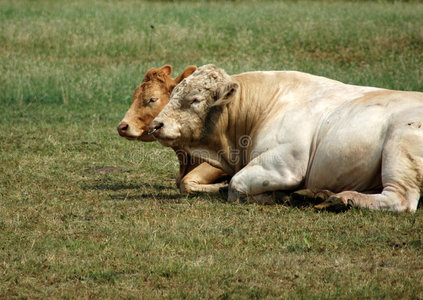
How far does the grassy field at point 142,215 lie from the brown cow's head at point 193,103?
0.69m

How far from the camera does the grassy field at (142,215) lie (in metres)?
4.62

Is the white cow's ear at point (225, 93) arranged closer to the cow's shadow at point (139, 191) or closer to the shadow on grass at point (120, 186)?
the cow's shadow at point (139, 191)

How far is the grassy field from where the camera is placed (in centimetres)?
462

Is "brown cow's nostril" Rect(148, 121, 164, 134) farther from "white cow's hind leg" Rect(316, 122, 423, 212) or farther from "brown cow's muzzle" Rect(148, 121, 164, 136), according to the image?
"white cow's hind leg" Rect(316, 122, 423, 212)

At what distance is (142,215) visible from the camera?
6.34 meters

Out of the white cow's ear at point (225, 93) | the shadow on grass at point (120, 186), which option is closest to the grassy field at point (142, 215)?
the shadow on grass at point (120, 186)

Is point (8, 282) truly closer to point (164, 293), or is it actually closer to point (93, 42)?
point (164, 293)

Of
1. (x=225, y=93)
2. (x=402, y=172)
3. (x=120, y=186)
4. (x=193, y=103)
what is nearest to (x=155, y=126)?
(x=193, y=103)

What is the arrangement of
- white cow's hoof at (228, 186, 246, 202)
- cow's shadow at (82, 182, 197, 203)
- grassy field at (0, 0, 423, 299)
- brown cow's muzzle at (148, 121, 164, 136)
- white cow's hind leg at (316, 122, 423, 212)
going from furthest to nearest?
cow's shadow at (82, 182, 197, 203)
brown cow's muzzle at (148, 121, 164, 136)
white cow's hoof at (228, 186, 246, 202)
white cow's hind leg at (316, 122, 423, 212)
grassy field at (0, 0, 423, 299)

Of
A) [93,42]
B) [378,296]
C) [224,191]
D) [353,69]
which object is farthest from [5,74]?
[378,296]

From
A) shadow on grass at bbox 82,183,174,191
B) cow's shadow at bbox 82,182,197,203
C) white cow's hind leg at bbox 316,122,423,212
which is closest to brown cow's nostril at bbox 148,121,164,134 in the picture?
cow's shadow at bbox 82,182,197,203

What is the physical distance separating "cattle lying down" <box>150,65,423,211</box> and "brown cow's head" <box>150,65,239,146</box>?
1cm

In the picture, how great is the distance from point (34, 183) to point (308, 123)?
10.6 feet

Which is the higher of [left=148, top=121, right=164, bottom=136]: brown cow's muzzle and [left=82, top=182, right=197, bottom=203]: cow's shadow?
[left=148, top=121, right=164, bottom=136]: brown cow's muzzle
